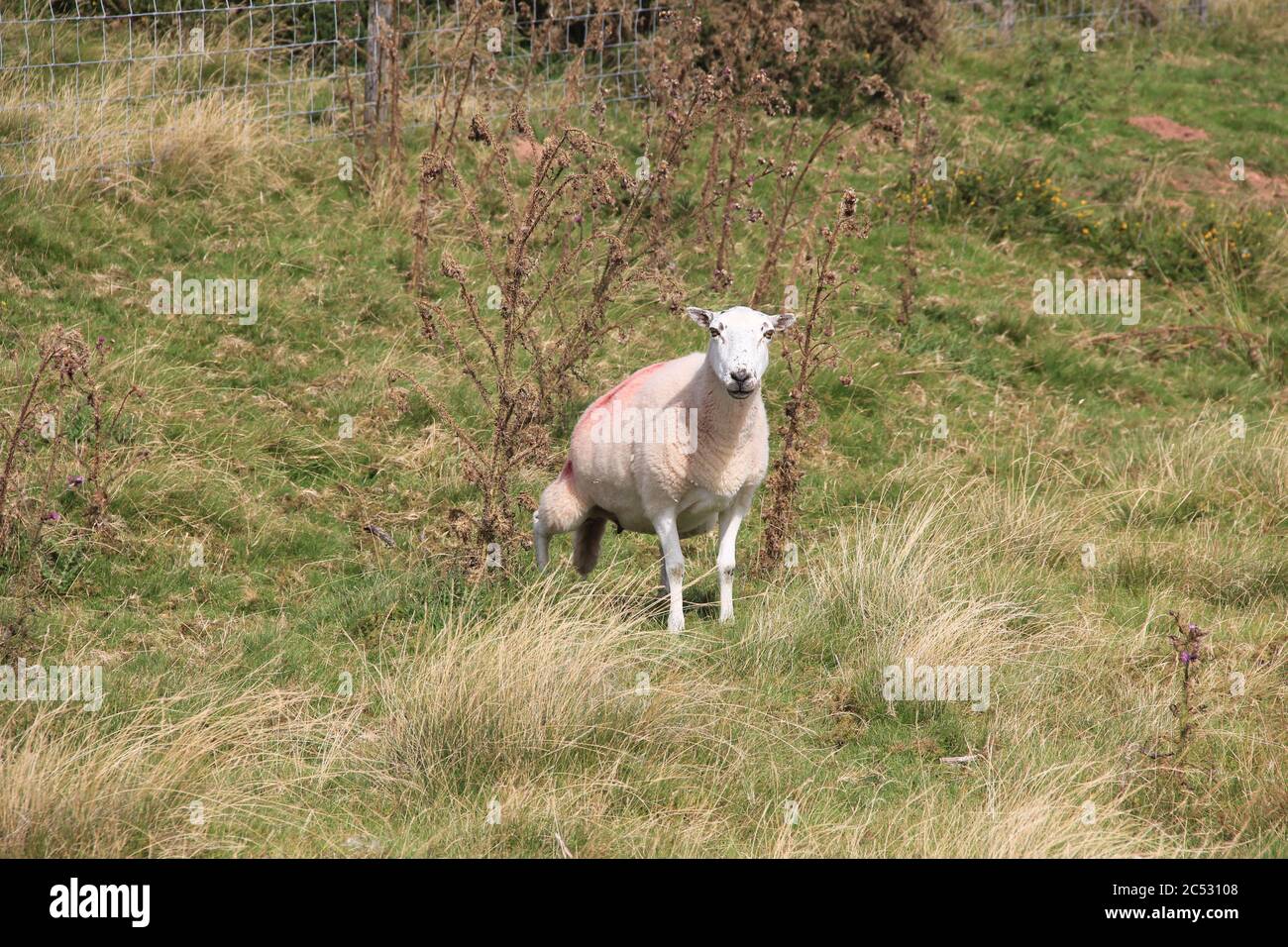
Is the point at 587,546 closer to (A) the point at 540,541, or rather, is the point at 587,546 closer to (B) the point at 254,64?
(A) the point at 540,541

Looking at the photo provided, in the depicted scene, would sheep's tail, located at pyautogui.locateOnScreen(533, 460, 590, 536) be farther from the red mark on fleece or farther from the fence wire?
the fence wire

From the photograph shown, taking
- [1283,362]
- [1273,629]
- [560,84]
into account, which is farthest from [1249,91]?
[1273,629]

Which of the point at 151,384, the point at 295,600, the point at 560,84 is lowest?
the point at 295,600

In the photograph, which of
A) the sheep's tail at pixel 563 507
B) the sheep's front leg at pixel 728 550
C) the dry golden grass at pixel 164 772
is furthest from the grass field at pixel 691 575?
the sheep's tail at pixel 563 507

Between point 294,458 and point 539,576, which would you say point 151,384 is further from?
point 539,576

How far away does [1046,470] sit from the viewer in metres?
9.14

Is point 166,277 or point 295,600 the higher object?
point 166,277

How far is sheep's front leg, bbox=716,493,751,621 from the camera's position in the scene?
699 centimetres

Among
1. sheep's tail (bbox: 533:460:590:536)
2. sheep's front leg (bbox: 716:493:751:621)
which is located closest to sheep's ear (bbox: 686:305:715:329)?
sheep's front leg (bbox: 716:493:751:621)

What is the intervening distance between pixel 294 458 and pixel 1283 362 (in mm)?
6865

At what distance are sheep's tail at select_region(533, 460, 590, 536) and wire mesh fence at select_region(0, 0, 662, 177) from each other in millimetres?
4052

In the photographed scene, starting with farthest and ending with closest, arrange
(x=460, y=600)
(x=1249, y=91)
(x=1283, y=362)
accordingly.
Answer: (x=1249, y=91) → (x=1283, y=362) → (x=460, y=600)

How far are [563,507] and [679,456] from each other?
682 mm

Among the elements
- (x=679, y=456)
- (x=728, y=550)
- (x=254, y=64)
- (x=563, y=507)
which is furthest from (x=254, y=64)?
(x=728, y=550)
